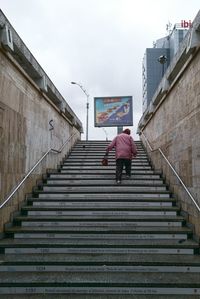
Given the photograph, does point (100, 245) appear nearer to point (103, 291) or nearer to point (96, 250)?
point (96, 250)

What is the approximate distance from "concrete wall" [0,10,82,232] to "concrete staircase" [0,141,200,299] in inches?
21.6

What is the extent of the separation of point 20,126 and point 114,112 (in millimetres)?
10716

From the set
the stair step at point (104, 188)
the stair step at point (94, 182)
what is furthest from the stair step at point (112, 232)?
the stair step at point (94, 182)

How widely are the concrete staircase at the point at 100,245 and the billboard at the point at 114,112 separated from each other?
30.5ft

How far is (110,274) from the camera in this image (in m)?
3.68

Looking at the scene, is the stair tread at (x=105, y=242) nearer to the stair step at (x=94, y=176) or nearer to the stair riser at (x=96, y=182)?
the stair riser at (x=96, y=182)

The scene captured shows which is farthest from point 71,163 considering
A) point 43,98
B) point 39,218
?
point 39,218

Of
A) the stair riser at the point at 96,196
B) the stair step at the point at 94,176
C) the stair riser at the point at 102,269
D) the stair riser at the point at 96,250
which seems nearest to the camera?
the stair riser at the point at 102,269

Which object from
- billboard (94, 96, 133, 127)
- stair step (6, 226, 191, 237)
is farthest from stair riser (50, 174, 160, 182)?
billboard (94, 96, 133, 127)

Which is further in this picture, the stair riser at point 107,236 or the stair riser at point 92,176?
the stair riser at point 92,176

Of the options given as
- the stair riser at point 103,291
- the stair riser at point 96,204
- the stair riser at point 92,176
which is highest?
the stair riser at point 92,176

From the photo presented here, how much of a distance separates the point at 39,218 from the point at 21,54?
3099 millimetres

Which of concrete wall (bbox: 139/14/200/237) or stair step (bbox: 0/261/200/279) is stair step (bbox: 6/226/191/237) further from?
stair step (bbox: 0/261/200/279)

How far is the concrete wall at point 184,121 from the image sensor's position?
4.68 m
